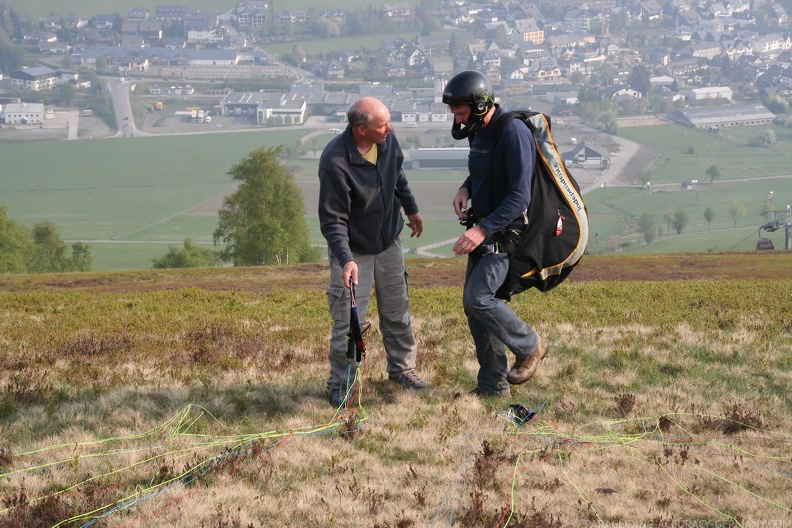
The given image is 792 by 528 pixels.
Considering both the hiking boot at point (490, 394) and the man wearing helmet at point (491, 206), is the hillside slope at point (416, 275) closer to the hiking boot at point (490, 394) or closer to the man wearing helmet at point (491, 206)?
the hiking boot at point (490, 394)

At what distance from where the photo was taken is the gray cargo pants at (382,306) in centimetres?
841

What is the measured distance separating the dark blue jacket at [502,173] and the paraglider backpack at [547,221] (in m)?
0.13

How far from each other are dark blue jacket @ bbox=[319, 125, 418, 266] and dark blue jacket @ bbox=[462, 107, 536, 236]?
87 cm

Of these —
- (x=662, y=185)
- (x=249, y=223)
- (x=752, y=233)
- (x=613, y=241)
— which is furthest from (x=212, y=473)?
(x=662, y=185)

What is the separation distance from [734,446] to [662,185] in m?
164

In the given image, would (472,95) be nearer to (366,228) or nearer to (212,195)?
(366,228)

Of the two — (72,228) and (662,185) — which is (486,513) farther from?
(662,185)

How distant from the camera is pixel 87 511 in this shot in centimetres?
603

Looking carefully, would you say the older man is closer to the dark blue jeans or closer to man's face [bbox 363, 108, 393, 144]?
man's face [bbox 363, 108, 393, 144]

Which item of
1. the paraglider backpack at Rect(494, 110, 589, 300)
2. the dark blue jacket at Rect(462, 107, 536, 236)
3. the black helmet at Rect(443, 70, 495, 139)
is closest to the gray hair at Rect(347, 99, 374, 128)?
the black helmet at Rect(443, 70, 495, 139)

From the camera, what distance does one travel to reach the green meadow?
12419 centimetres

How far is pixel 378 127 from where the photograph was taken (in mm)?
7914

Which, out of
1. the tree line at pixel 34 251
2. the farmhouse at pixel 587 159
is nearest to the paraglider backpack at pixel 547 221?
the tree line at pixel 34 251

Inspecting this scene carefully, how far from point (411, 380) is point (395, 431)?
1.45m
